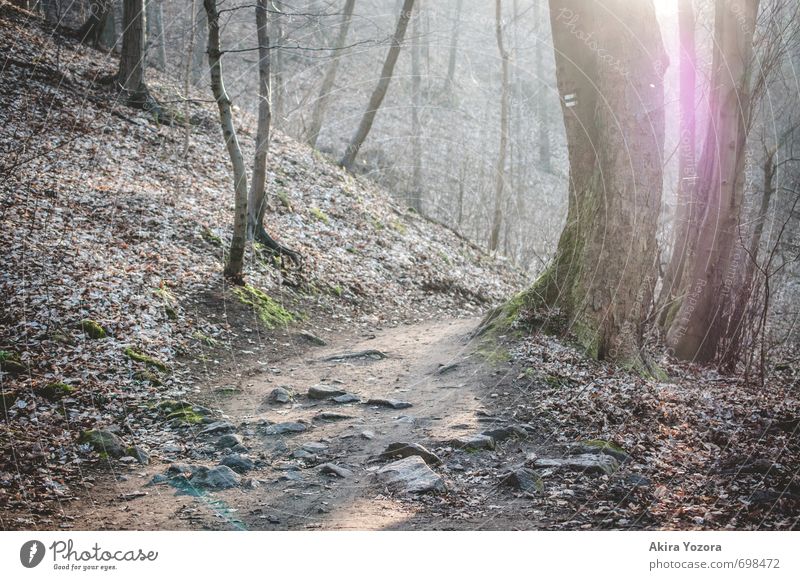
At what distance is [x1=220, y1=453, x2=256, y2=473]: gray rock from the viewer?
4.78 m

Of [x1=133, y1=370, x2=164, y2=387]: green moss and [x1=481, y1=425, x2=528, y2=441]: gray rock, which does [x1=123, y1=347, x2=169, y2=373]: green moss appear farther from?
[x1=481, y1=425, x2=528, y2=441]: gray rock

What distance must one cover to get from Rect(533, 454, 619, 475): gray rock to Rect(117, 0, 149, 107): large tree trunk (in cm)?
1204

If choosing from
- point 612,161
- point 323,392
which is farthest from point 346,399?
point 612,161

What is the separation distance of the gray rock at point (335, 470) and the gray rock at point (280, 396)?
5.70 ft

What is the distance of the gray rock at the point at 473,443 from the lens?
503cm

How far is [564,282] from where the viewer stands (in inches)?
303

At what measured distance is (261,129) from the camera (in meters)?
10.1

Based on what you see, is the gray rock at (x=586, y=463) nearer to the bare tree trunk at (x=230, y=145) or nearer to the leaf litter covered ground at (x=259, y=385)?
the leaf litter covered ground at (x=259, y=385)

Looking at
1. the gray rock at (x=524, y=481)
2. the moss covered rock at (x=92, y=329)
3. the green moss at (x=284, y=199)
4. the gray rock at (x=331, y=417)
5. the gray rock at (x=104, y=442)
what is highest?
the green moss at (x=284, y=199)

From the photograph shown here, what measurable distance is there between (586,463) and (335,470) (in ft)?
6.32

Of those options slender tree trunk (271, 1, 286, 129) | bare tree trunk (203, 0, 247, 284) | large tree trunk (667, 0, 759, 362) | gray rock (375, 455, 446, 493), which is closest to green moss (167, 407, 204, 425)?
gray rock (375, 455, 446, 493)

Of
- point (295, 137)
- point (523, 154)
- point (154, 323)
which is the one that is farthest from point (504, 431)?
point (523, 154)

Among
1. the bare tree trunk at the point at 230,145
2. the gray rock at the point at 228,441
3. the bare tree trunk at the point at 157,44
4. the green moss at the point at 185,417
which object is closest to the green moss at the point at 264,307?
the bare tree trunk at the point at 230,145

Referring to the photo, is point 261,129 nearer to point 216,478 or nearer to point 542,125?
point 216,478
